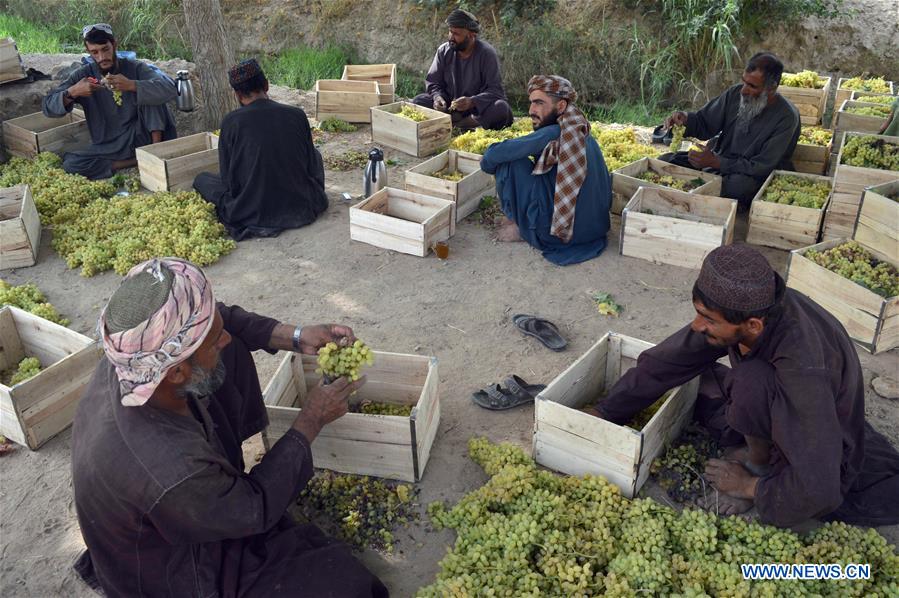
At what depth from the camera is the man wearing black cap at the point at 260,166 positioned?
21.1 feet

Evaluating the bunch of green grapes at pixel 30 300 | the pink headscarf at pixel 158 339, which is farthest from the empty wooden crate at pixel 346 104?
the pink headscarf at pixel 158 339

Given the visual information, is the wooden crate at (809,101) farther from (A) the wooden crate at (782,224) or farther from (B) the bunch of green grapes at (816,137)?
(A) the wooden crate at (782,224)

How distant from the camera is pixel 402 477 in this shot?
12.4 feet

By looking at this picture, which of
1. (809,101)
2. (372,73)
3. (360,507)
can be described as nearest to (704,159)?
(809,101)

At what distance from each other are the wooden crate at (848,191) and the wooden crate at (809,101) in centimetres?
300

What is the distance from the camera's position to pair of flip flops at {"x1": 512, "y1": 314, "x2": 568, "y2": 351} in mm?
4938

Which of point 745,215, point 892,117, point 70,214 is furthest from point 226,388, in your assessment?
point 892,117

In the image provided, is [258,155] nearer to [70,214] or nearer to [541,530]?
[70,214]

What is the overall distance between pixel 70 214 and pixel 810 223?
6.39 metres

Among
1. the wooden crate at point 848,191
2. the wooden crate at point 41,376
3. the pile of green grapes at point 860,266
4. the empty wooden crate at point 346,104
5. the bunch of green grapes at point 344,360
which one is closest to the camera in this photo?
the bunch of green grapes at point 344,360

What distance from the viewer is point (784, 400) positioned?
9.70 ft

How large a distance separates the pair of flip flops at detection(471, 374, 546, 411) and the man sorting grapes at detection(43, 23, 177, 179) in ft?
17.2

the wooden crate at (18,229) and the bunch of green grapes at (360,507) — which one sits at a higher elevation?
the wooden crate at (18,229)

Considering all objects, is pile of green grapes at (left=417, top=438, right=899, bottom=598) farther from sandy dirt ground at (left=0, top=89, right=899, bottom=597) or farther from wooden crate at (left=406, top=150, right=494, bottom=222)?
wooden crate at (left=406, top=150, right=494, bottom=222)
